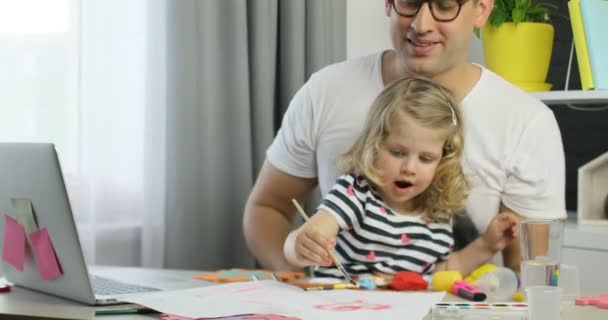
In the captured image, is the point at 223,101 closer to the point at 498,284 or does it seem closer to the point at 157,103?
the point at 157,103

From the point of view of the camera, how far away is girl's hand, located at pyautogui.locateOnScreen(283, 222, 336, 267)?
1512 mm

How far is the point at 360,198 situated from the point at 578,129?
4.63ft

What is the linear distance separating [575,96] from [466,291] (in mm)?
1298

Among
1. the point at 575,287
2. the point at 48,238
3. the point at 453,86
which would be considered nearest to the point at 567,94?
the point at 453,86

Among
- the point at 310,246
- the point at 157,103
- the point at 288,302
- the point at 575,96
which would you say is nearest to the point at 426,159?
the point at 310,246

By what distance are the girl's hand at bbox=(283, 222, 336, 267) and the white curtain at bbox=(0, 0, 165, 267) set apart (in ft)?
2.50

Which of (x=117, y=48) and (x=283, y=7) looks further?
(x=283, y=7)

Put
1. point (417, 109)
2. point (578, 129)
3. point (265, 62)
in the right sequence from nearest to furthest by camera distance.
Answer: point (417, 109) < point (265, 62) < point (578, 129)

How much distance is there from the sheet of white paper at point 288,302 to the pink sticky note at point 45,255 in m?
0.13

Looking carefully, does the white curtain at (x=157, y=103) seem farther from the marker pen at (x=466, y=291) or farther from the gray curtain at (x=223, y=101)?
the marker pen at (x=466, y=291)

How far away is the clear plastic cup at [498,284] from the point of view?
55.4 inches

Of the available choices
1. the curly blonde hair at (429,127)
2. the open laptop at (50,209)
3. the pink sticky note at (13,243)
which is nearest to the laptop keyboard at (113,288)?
the open laptop at (50,209)

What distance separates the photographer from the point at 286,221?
2.14 metres

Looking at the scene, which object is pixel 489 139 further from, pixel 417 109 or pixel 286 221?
pixel 286 221
